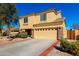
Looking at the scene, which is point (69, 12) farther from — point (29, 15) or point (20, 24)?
point (20, 24)

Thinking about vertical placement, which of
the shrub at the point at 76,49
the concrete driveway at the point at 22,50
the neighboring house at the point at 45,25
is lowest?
the concrete driveway at the point at 22,50

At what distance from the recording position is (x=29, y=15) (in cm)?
2995

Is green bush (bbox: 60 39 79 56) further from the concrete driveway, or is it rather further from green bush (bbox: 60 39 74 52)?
the concrete driveway

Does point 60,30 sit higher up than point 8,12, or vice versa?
point 8,12

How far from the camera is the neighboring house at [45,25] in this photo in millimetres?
24181

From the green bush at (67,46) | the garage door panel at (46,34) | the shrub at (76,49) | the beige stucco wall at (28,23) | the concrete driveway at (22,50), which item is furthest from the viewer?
the beige stucco wall at (28,23)

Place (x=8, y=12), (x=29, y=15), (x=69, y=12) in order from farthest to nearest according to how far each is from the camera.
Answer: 1. (x=29, y=15)
2. (x=8, y=12)
3. (x=69, y=12)

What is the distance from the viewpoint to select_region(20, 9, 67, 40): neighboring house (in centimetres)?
2418

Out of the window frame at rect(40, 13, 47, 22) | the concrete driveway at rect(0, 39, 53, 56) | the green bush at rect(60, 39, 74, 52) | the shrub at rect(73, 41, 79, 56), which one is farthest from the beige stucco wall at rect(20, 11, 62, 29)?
the shrub at rect(73, 41, 79, 56)

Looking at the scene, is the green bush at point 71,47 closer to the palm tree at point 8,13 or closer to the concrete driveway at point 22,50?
the concrete driveway at point 22,50

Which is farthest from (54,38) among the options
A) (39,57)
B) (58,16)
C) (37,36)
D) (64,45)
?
(39,57)

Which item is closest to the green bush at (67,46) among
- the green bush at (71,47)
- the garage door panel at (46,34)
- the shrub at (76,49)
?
the green bush at (71,47)

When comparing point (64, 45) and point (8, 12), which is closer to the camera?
point (64, 45)

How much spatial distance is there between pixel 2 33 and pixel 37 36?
8.18m
